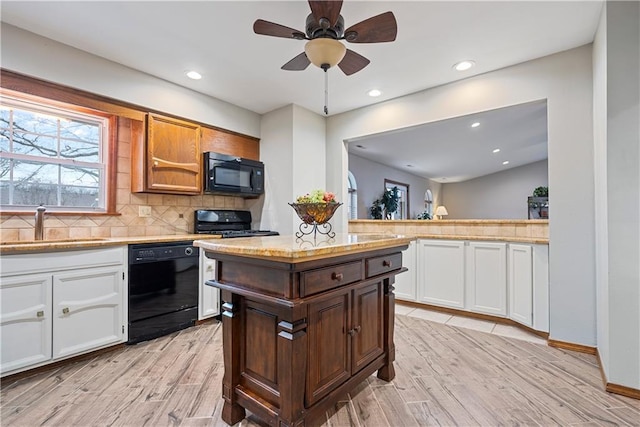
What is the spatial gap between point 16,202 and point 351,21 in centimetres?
313

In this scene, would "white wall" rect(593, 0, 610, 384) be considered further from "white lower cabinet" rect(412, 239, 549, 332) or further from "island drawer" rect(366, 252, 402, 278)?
"island drawer" rect(366, 252, 402, 278)

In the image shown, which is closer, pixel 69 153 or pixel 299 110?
pixel 69 153

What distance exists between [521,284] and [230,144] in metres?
3.68

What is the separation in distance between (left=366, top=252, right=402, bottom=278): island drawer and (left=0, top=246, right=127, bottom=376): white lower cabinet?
6.97 feet

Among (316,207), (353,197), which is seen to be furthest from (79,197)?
(353,197)

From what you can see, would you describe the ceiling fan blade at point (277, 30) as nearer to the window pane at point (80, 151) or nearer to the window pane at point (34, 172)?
the window pane at point (80, 151)

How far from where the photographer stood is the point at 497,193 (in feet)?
33.2

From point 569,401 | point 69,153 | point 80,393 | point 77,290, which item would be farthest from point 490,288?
point 69,153

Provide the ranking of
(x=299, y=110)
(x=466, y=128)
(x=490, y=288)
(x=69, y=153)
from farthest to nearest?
1. (x=466, y=128)
2. (x=299, y=110)
3. (x=490, y=288)
4. (x=69, y=153)

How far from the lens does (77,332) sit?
2273mm

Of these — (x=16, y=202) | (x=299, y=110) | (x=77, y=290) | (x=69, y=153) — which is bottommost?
(x=77, y=290)

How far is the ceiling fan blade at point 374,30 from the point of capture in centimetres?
175

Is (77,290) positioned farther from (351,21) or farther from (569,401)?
(569,401)

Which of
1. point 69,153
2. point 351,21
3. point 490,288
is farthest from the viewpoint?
point 490,288
